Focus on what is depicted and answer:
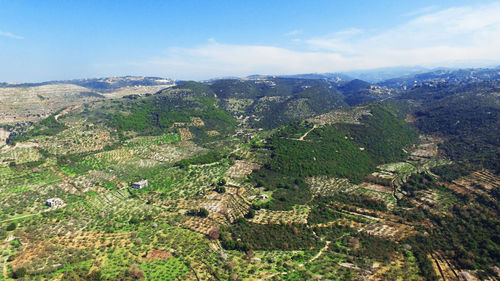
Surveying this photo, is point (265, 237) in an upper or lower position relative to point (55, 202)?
lower

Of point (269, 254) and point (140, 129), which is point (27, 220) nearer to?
point (269, 254)

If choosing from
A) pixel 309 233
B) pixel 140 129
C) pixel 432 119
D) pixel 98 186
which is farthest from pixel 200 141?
pixel 432 119

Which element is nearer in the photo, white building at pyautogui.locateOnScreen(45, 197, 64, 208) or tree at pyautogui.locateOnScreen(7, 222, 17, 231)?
tree at pyautogui.locateOnScreen(7, 222, 17, 231)

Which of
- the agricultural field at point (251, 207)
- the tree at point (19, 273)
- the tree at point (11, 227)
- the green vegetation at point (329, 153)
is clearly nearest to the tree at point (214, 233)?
the agricultural field at point (251, 207)

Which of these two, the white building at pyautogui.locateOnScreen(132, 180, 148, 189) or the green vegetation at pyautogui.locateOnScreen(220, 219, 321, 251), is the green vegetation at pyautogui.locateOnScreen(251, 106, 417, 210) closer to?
the green vegetation at pyautogui.locateOnScreen(220, 219, 321, 251)

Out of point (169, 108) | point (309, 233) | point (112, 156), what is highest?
point (169, 108)

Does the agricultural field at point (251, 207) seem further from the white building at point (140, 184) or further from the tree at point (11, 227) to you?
the white building at point (140, 184)

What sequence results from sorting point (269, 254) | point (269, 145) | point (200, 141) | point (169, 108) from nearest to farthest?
1. point (269, 254)
2. point (269, 145)
3. point (200, 141)
4. point (169, 108)

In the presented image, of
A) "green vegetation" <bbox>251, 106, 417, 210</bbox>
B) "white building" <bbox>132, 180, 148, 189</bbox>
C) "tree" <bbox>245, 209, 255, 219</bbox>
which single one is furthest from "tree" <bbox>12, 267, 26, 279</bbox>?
"green vegetation" <bbox>251, 106, 417, 210</bbox>

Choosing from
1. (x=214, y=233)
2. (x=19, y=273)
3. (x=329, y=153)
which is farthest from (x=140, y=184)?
(x=329, y=153)

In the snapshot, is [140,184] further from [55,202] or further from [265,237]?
[265,237]

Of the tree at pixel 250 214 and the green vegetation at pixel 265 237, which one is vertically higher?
the tree at pixel 250 214
